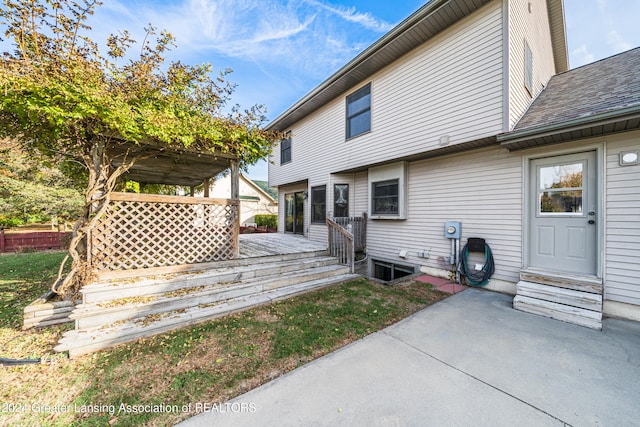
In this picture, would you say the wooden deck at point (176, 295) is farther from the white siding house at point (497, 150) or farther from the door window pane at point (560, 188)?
the door window pane at point (560, 188)

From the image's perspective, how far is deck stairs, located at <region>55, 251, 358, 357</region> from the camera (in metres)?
2.89

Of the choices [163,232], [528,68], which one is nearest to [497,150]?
[528,68]

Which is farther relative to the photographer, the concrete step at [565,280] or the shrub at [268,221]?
the shrub at [268,221]

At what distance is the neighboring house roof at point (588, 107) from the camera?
3.32 metres

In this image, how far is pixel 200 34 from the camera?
617cm

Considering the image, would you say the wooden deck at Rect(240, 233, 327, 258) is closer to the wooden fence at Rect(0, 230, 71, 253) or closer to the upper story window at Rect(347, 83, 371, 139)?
the upper story window at Rect(347, 83, 371, 139)

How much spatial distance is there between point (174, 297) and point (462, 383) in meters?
3.82

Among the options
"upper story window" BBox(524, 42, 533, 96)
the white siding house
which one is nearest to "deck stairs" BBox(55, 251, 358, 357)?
the white siding house

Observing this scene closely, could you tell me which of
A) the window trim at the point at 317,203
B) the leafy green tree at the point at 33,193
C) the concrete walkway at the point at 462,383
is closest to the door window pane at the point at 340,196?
the window trim at the point at 317,203

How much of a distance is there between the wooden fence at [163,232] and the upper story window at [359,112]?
14.4 feet

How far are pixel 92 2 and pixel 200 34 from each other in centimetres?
355

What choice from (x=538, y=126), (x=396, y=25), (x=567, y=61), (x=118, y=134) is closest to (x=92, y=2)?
(x=118, y=134)

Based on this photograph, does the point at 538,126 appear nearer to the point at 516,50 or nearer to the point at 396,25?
the point at 516,50

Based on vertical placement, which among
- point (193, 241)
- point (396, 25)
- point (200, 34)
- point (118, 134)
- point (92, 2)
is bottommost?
point (193, 241)
